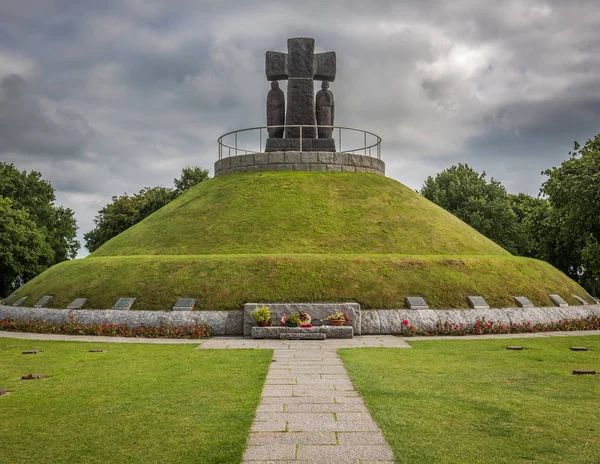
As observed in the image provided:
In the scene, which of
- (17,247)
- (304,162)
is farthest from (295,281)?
(17,247)

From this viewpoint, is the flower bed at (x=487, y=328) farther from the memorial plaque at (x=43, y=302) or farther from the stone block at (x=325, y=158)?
the stone block at (x=325, y=158)

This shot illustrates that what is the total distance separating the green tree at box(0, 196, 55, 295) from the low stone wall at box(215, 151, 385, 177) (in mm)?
23538

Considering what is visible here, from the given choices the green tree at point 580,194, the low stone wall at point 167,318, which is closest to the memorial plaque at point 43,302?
the low stone wall at point 167,318

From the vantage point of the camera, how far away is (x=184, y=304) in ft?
76.9

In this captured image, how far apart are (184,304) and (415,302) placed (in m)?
8.84

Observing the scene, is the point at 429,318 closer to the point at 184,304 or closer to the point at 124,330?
the point at 184,304

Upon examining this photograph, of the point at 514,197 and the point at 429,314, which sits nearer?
the point at 429,314

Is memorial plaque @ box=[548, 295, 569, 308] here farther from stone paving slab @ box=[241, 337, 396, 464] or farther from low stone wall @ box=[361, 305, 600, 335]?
stone paving slab @ box=[241, 337, 396, 464]

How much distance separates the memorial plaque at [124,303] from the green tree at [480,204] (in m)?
43.3

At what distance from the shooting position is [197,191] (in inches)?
1512

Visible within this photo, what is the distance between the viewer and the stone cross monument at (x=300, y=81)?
127ft

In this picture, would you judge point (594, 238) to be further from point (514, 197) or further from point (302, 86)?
point (514, 197)

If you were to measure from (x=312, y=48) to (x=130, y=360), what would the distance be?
27.8m

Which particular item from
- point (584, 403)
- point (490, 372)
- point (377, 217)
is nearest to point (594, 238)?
point (377, 217)
